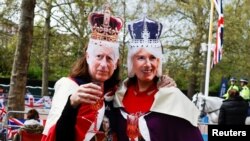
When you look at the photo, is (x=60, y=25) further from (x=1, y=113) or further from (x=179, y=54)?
(x=1, y=113)

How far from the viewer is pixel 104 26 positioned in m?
2.70

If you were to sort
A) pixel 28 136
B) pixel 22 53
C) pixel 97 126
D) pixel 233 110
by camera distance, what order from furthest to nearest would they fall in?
pixel 233 110
pixel 22 53
pixel 28 136
pixel 97 126

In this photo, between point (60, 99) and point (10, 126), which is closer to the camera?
point (60, 99)

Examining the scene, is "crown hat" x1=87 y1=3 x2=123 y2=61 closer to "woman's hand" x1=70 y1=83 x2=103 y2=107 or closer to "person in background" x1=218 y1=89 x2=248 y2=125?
"woman's hand" x1=70 y1=83 x2=103 y2=107

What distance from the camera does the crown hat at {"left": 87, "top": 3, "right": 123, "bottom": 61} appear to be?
2.68 m

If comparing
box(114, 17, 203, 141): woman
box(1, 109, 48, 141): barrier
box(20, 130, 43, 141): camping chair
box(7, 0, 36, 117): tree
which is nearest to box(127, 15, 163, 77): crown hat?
box(114, 17, 203, 141): woman

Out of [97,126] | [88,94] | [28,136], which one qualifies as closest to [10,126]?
[28,136]

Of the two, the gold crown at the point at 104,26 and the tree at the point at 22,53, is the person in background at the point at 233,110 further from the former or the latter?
the gold crown at the point at 104,26

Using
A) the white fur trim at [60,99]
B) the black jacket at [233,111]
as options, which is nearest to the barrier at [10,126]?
the black jacket at [233,111]

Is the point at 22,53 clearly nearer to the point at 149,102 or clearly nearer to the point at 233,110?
the point at 233,110

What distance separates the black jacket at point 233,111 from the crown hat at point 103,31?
7.86 metres

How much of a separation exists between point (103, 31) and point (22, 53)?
758 centimetres

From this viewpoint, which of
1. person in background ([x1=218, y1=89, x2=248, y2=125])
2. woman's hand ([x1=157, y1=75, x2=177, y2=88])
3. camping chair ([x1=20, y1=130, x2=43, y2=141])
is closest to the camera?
woman's hand ([x1=157, y1=75, x2=177, y2=88])

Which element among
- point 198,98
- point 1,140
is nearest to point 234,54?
point 198,98
